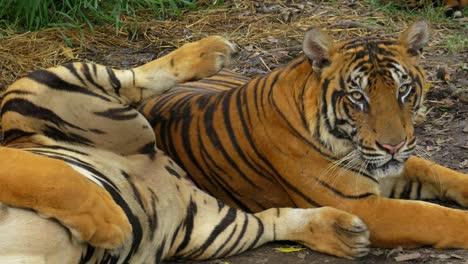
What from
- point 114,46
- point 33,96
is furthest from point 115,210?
point 114,46

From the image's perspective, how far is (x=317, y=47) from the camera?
3.46 m

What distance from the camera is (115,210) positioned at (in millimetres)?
2541

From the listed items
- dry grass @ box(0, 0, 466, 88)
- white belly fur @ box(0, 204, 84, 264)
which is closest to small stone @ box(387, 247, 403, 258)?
white belly fur @ box(0, 204, 84, 264)

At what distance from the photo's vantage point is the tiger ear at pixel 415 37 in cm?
350

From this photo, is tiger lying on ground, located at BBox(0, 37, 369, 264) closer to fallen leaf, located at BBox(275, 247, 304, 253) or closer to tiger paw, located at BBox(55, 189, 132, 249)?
fallen leaf, located at BBox(275, 247, 304, 253)

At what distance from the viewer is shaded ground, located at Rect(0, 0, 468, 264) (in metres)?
5.07

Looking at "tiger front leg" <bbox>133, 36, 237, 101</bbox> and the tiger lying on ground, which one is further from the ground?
"tiger front leg" <bbox>133, 36, 237, 101</bbox>

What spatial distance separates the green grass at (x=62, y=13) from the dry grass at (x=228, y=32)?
85 mm

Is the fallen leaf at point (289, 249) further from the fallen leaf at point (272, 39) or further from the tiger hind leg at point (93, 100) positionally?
the fallen leaf at point (272, 39)

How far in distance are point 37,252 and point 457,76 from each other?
3.41 m

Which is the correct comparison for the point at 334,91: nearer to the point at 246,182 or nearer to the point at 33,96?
the point at 246,182

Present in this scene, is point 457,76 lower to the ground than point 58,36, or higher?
higher

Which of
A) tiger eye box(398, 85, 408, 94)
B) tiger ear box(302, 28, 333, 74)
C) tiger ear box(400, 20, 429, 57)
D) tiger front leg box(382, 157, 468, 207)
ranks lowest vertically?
tiger front leg box(382, 157, 468, 207)

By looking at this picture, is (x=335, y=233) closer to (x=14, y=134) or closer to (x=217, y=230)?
(x=217, y=230)
